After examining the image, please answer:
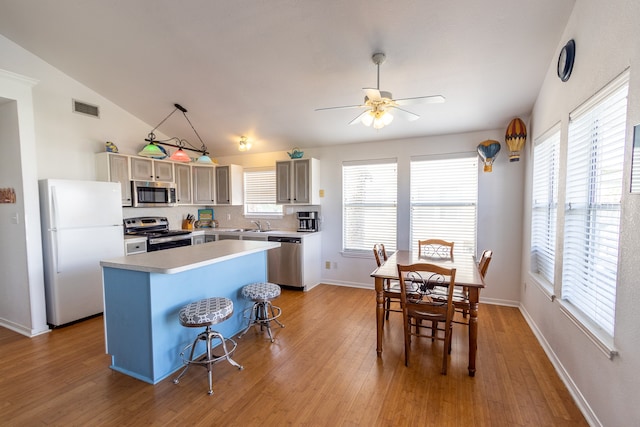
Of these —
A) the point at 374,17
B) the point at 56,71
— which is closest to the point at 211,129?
the point at 56,71

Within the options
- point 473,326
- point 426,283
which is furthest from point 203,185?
point 473,326

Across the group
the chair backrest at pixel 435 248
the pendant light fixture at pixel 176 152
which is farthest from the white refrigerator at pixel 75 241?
the chair backrest at pixel 435 248

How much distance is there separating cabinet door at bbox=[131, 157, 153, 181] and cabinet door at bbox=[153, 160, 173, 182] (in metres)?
0.09

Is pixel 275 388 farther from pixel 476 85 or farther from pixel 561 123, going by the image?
pixel 476 85

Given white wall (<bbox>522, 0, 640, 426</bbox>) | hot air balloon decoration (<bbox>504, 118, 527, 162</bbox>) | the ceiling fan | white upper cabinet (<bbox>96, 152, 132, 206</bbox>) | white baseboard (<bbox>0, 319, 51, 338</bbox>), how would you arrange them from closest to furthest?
white wall (<bbox>522, 0, 640, 426</bbox>), the ceiling fan, white baseboard (<bbox>0, 319, 51, 338</bbox>), hot air balloon decoration (<bbox>504, 118, 527, 162</bbox>), white upper cabinet (<bbox>96, 152, 132, 206</bbox>)

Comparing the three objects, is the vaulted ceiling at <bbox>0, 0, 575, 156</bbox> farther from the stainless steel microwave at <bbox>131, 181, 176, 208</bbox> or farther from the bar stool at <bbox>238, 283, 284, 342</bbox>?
the bar stool at <bbox>238, 283, 284, 342</bbox>

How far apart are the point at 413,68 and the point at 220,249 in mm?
2729

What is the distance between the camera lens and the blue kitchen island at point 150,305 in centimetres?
228

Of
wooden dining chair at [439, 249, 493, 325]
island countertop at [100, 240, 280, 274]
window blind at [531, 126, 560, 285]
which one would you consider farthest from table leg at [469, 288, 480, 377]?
island countertop at [100, 240, 280, 274]

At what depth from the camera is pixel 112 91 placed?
414cm

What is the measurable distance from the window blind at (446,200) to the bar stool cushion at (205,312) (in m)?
3.15

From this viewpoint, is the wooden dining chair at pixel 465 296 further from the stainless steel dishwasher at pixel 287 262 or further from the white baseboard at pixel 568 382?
the stainless steel dishwasher at pixel 287 262

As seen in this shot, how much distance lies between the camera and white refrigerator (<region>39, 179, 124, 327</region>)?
10.7 ft

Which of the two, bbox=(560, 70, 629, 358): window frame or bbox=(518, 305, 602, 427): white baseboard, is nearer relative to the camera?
bbox=(560, 70, 629, 358): window frame
